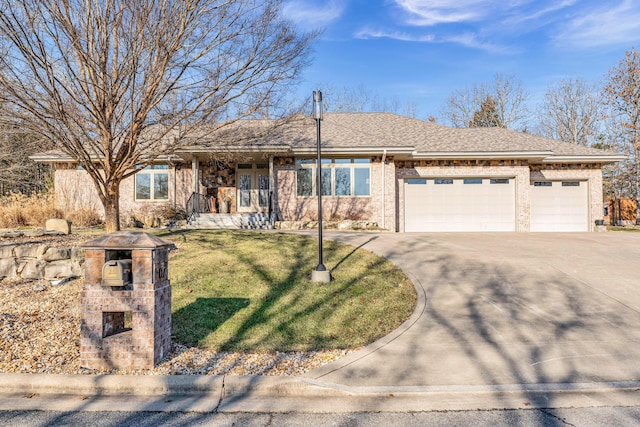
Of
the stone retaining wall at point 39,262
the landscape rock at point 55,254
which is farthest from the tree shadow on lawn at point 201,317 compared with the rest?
the landscape rock at point 55,254

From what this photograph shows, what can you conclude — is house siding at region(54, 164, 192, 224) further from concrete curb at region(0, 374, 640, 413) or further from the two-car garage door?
concrete curb at region(0, 374, 640, 413)

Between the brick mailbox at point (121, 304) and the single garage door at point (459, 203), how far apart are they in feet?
44.2

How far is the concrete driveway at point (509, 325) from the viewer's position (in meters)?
3.75

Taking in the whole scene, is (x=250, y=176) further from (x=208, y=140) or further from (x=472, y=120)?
(x=472, y=120)

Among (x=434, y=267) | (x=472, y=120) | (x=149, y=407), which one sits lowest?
(x=149, y=407)

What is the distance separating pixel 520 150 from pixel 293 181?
969cm

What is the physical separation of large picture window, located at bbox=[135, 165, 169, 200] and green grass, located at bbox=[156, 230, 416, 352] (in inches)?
356

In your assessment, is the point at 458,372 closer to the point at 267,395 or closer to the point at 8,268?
the point at 267,395

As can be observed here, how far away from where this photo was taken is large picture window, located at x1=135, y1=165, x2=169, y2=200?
55.2 ft

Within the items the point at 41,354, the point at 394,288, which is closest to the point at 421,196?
the point at 394,288

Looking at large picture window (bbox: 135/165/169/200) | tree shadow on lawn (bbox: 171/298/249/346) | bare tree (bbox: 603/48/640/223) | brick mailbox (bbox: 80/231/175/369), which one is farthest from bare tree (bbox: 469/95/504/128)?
brick mailbox (bbox: 80/231/175/369)

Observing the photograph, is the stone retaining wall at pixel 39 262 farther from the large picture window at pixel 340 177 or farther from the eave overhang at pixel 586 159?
the eave overhang at pixel 586 159

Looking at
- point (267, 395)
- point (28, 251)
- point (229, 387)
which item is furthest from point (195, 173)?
point (267, 395)

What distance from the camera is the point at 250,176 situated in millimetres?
17281
